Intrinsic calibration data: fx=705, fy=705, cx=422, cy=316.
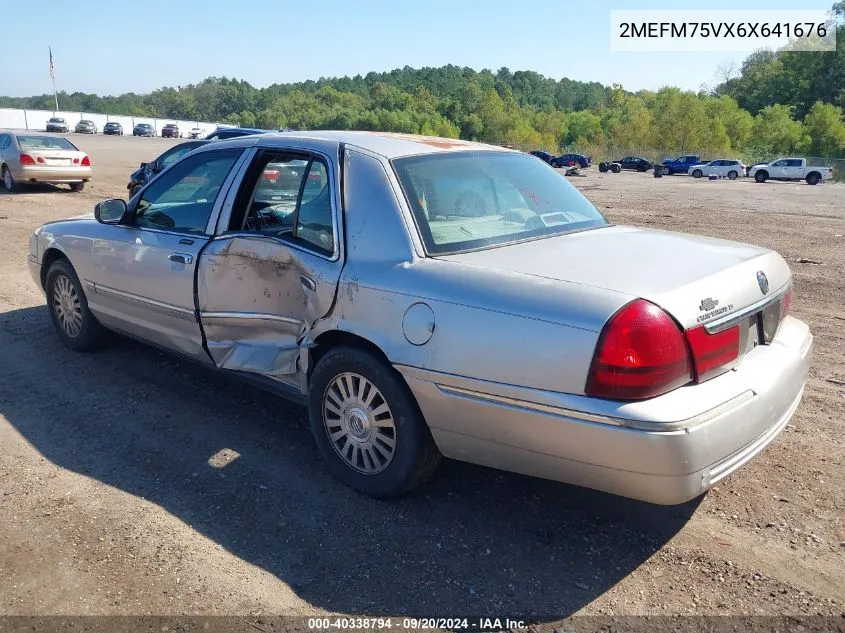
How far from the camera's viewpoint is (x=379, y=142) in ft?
12.7

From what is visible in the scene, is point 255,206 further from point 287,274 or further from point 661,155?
point 661,155

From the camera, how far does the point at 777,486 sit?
3607 mm

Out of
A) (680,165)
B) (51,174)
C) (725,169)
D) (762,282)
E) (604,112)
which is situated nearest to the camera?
(762,282)

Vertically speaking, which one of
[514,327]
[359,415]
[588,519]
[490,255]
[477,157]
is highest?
[477,157]

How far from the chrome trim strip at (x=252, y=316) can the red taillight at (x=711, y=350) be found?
1976 mm

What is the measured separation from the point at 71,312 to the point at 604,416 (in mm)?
4581

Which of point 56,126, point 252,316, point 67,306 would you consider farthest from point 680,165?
point 56,126

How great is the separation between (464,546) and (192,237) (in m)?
2.51

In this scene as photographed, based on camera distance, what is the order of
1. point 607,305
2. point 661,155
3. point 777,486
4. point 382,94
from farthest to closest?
point 382,94 → point 661,155 → point 777,486 → point 607,305

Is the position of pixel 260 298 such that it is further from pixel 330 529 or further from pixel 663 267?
pixel 663 267

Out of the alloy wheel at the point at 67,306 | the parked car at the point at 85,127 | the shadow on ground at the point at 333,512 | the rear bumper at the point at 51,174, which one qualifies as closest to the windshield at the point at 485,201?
the shadow on ground at the point at 333,512

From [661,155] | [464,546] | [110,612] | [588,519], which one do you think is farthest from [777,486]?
[661,155]

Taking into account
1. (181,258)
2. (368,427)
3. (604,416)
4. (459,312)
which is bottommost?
(368,427)

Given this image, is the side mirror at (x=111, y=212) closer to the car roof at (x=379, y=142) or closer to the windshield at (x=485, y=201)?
the car roof at (x=379, y=142)
